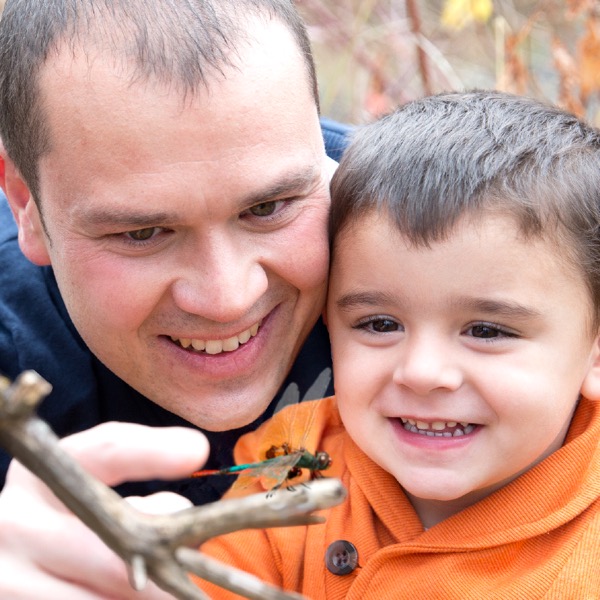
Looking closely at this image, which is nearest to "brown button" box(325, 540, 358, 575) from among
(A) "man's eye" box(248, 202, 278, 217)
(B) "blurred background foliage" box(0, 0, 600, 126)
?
(A) "man's eye" box(248, 202, 278, 217)

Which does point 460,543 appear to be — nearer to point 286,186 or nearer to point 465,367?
point 465,367

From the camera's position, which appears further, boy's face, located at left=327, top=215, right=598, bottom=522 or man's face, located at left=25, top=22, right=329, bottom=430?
man's face, located at left=25, top=22, right=329, bottom=430

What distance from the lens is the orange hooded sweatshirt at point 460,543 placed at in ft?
4.92

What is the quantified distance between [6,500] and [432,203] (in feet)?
2.72

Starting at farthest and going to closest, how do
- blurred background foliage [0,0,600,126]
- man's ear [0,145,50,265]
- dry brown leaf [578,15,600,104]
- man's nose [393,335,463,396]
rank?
blurred background foliage [0,0,600,126]
dry brown leaf [578,15,600,104]
man's ear [0,145,50,265]
man's nose [393,335,463,396]

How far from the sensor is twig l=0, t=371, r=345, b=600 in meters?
0.61

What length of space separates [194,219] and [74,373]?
67 centimetres

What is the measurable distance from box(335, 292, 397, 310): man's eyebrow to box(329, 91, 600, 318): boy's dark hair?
0.11 meters

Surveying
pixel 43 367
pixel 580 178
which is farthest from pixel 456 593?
pixel 43 367

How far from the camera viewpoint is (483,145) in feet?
5.27

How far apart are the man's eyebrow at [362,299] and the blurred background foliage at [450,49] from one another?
162cm

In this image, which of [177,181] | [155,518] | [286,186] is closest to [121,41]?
[177,181]

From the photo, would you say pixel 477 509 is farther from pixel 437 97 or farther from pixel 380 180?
pixel 437 97

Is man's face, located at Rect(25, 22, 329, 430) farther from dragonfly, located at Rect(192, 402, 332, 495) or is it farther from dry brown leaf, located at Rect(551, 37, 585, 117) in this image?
dry brown leaf, located at Rect(551, 37, 585, 117)
